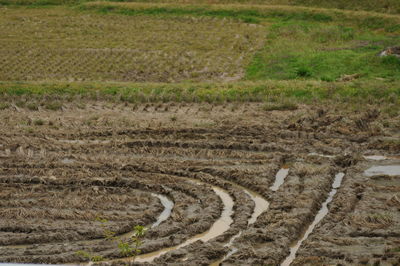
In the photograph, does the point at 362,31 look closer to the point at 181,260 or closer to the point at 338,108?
the point at 338,108

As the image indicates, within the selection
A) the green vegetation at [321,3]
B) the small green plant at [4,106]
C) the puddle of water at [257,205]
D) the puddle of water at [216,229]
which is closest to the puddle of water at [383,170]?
the puddle of water at [257,205]

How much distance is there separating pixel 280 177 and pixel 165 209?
2.81 m

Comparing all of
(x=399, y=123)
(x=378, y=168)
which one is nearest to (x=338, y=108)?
(x=399, y=123)

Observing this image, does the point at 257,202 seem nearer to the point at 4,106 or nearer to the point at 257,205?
the point at 257,205

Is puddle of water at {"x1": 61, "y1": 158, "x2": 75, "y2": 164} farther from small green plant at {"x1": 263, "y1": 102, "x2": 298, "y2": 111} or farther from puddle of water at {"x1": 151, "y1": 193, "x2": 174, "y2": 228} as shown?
small green plant at {"x1": 263, "y1": 102, "x2": 298, "y2": 111}

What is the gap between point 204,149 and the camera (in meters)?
16.7

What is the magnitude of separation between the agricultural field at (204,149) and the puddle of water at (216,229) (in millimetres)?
43

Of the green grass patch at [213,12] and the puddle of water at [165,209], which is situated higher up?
the puddle of water at [165,209]

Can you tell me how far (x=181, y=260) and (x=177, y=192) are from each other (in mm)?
3448

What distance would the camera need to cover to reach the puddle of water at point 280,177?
14.3 metres

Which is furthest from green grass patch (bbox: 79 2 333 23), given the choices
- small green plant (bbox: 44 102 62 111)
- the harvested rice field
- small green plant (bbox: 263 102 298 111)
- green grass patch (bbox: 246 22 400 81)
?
small green plant (bbox: 44 102 62 111)

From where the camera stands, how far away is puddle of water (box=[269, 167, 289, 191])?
14.3 m

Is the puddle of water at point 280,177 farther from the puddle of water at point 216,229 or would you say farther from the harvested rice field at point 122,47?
the harvested rice field at point 122,47

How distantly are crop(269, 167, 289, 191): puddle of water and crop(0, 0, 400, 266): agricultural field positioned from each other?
0.07 metres
